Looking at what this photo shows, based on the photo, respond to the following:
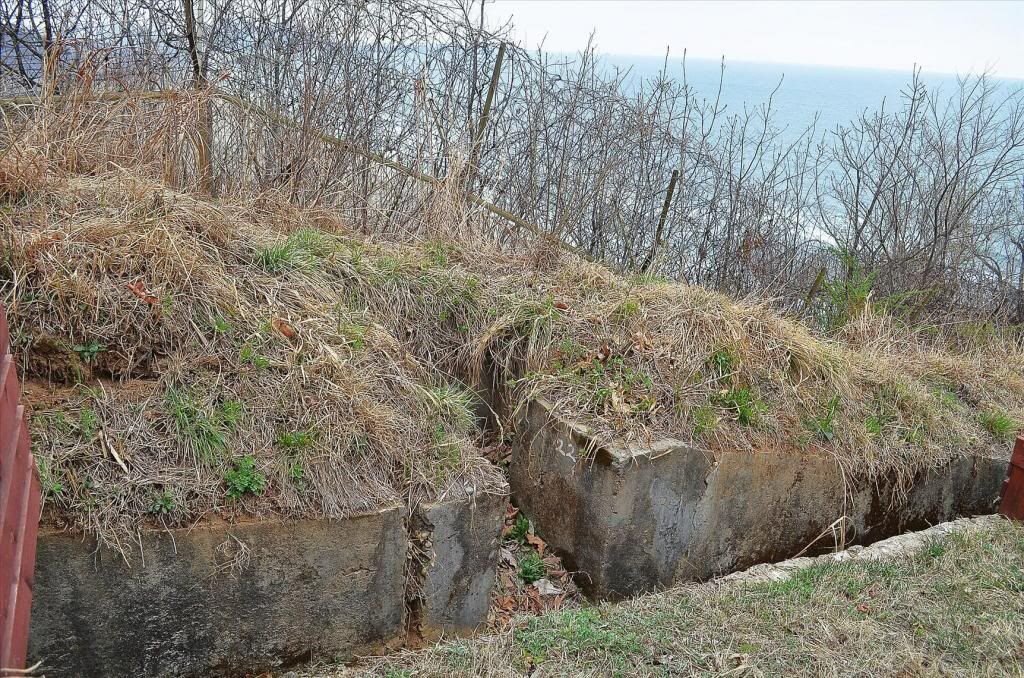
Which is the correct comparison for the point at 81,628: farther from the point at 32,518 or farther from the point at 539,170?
the point at 539,170

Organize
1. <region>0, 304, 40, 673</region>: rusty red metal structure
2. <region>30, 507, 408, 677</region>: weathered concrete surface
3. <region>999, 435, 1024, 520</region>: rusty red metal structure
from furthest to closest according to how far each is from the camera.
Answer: <region>999, 435, 1024, 520</region>: rusty red metal structure < <region>30, 507, 408, 677</region>: weathered concrete surface < <region>0, 304, 40, 673</region>: rusty red metal structure

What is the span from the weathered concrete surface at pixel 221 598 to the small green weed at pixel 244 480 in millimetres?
166

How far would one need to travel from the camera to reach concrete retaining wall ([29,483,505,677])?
10.6ft

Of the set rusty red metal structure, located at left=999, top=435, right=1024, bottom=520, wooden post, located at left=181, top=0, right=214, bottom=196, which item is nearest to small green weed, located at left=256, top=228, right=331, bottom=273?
wooden post, located at left=181, top=0, right=214, bottom=196

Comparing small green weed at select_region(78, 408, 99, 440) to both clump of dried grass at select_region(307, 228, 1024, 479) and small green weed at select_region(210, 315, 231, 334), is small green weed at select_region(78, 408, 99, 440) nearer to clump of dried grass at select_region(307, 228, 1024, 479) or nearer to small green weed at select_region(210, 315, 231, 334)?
small green weed at select_region(210, 315, 231, 334)

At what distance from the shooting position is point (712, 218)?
8.87 m

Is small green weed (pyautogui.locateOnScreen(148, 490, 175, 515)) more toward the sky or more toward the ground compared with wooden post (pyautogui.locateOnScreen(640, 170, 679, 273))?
more toward the ground

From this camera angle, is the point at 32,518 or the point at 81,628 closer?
the point at 32,518

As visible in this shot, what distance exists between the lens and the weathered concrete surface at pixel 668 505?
15.2 ft

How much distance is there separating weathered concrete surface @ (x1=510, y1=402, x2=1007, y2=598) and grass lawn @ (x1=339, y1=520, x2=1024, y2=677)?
0.30 meters

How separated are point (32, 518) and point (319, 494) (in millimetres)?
1293

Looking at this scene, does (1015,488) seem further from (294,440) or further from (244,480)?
(244,480)

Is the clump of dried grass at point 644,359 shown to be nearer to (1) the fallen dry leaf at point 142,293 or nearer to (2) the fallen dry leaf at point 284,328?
(2) the fallen dry leaf at point 284,328

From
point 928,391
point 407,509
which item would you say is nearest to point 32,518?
point 407,509
